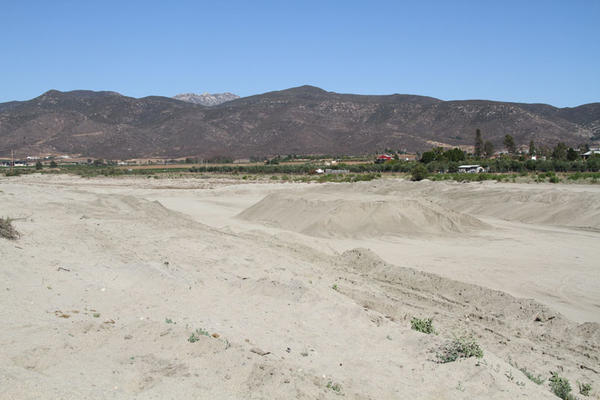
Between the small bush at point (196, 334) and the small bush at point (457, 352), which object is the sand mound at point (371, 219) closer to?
the small bush at point (457, 352)

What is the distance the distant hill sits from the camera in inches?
5182

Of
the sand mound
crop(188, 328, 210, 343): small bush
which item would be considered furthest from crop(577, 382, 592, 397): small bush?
the sand mound

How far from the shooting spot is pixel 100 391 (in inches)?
187

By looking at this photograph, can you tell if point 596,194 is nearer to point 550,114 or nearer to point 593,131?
point 593,131

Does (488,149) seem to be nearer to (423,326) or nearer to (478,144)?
(478,144)

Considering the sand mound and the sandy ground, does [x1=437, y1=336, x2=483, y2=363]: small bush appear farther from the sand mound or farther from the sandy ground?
the sand mound

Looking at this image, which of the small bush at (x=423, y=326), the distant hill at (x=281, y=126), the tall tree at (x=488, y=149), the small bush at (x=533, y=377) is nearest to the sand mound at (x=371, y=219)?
the small bush at (x=423, y=326)

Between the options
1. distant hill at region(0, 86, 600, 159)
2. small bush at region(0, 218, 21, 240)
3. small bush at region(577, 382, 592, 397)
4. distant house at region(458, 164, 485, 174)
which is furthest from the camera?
distant hill at region(0, 86, 600, 159)

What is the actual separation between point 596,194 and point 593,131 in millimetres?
136390

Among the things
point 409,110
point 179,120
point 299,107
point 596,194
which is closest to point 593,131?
point 409,110

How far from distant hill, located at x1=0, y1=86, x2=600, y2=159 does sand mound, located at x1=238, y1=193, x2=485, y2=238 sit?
102815mm

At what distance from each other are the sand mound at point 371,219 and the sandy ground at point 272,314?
231cm

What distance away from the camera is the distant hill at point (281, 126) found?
131625mm

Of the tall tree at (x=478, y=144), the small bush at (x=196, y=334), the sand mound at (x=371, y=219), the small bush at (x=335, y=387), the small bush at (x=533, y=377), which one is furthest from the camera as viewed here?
the tall tree at (x=478, y=144)
